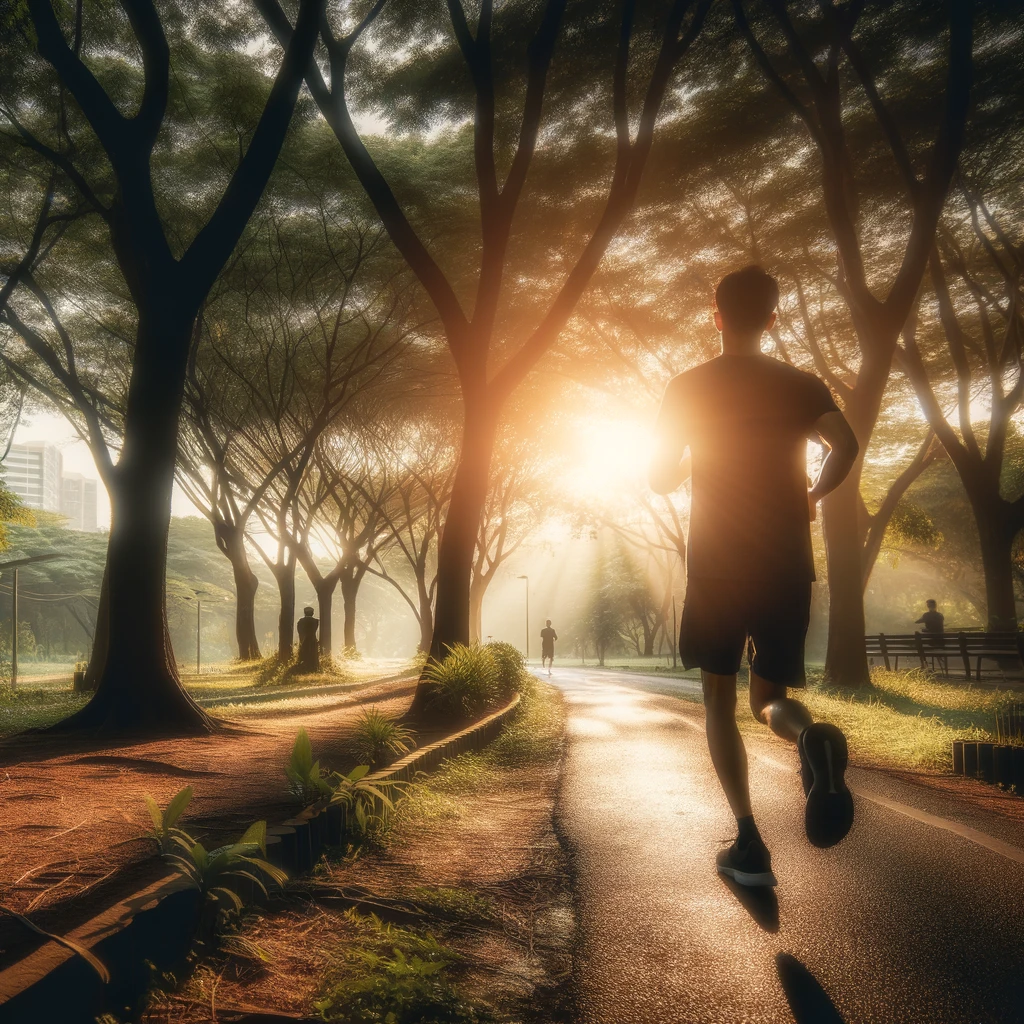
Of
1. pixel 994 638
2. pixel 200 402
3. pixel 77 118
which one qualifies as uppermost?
pixel 77 118

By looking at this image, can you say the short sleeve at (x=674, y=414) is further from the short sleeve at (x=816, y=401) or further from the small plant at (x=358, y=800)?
the small plant at (x=358, y=800)

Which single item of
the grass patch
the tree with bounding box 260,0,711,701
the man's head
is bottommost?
the grass patch

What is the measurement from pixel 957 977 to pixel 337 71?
1065 cm

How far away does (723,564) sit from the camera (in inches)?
124

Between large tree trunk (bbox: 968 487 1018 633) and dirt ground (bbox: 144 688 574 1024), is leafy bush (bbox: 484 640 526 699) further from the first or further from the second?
large tree trunk (bbox: 968 487 1018 633)

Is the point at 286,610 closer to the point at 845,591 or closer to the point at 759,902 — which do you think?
the point at 845,591

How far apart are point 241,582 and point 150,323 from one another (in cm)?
1953

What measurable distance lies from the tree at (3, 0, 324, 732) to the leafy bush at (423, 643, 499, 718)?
2.33 meters

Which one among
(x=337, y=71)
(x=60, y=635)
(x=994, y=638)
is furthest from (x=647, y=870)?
(x=60, y=635)

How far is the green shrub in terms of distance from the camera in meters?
12.4

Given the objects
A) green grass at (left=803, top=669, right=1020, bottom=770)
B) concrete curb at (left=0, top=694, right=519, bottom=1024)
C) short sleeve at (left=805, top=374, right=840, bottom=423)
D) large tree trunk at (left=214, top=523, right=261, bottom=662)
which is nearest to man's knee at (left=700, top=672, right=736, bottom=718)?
short sleeve at (left=805, top=374, right=840, bottom=423)

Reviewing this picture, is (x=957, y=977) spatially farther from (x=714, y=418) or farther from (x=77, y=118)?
(x=77, y=118)

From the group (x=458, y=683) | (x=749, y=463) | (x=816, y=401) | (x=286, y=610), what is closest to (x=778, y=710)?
(x=749, y=463)

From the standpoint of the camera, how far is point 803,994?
2.38 metres
